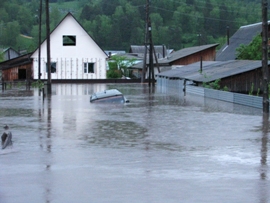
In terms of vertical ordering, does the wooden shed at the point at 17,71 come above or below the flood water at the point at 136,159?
above

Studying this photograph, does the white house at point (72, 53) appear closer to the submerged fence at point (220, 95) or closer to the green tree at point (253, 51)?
the submerged fence at point (220, 95)

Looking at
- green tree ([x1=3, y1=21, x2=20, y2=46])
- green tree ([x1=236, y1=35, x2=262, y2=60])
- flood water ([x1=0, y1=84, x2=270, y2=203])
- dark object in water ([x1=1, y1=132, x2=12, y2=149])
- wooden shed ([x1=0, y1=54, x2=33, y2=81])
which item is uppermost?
green tree ([x1=3, y1=21, x2=20, y2=46])

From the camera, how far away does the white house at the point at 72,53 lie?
78.6m

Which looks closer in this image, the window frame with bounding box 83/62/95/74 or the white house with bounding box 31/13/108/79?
the white house with bounding box 31/13/108/79

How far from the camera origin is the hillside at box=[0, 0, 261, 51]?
17200 centimetres

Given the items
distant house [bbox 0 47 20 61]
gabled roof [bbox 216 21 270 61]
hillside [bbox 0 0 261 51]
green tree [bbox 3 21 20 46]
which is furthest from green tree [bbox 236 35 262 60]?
green tree [bbox 3 21 20 46]

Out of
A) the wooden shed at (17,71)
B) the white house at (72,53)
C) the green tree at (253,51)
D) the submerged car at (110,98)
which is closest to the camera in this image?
the submerged car at (110,98)

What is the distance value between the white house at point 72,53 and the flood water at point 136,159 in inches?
2040

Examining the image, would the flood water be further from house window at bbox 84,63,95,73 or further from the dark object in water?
house window at bbox 84,63,95,73

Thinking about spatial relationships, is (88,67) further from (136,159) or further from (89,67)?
(136,159)

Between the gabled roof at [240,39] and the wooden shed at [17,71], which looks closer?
the gabled roof at [240,39]

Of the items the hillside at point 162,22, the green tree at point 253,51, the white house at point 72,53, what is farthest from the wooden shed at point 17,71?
the hillside at point 162,22

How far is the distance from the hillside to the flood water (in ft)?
453

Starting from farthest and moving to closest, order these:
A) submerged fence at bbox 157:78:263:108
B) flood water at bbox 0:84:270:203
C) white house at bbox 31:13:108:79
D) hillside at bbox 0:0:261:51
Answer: hillside at bbox 0:0:261:51, white house at bbox 31:13:108:79, submerged fence at bbox 157:78:263:108, flood water at bbox 0:84:270:203
